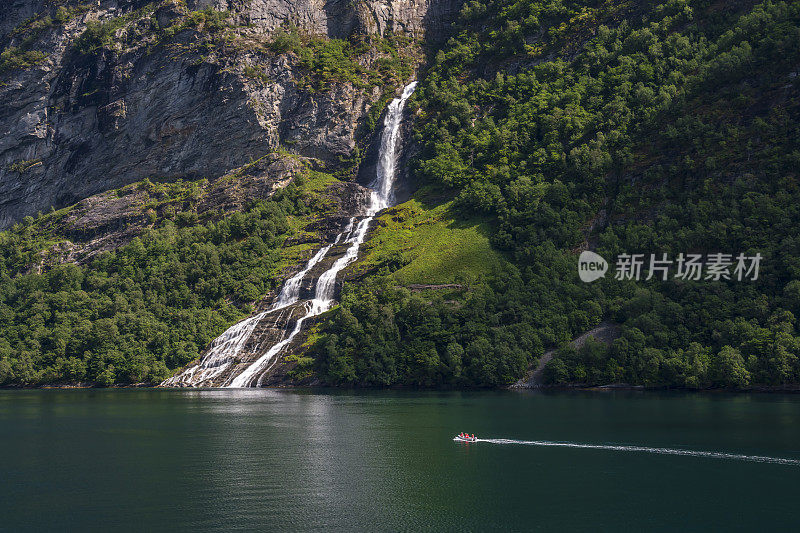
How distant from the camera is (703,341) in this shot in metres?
103

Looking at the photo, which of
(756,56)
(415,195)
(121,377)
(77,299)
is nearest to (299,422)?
(121,377)

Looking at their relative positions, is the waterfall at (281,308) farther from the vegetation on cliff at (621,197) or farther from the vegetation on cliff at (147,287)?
the vegetation on cliff at (621,197)

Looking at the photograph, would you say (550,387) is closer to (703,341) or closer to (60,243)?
(703,341)

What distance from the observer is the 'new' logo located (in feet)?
417

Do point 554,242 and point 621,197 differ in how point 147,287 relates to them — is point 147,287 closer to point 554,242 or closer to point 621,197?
point 554,242

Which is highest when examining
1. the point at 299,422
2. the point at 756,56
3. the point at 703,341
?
the point at 756,56

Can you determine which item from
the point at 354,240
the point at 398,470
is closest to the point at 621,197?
the point at 354,240

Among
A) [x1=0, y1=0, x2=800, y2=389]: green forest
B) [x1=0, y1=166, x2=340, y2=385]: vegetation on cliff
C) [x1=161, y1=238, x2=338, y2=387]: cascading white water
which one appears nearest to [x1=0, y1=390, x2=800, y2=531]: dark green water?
[x1=0, y1=0, x2=800, y2=389]: green forest

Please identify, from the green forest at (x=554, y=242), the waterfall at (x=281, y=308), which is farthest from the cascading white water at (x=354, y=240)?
the green forest at (x=554, y=242)

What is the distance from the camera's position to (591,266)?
430ft

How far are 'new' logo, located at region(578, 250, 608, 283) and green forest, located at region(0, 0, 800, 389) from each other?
6.66 ft

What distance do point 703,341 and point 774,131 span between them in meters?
51.2

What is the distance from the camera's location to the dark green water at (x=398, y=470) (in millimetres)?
37000

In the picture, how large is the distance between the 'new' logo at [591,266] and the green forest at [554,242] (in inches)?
79.9
